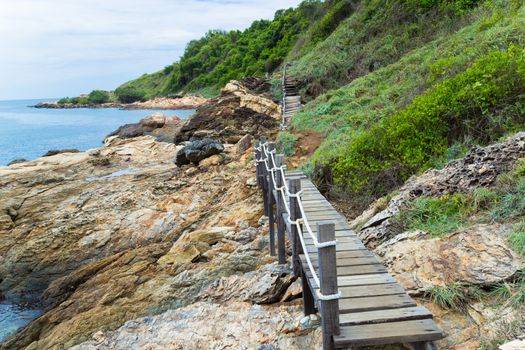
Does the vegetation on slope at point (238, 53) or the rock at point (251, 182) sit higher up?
the vegetation on slope at point (238, 53)

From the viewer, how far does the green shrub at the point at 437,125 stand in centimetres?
816

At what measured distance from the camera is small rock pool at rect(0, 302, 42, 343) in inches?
381

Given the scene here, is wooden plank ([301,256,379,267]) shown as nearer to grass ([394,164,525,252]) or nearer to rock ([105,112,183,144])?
grass ([394,164,525,252])

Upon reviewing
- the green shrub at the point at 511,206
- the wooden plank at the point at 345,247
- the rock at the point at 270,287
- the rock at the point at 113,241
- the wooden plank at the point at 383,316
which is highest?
the green shrub at the point at 511,206

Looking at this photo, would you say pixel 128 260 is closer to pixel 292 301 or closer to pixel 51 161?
pixel 292 301

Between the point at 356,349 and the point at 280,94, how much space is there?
894 inches

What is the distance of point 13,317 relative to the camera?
10289mm

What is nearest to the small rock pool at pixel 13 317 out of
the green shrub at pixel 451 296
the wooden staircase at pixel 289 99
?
the green shrub at pixel 451 296

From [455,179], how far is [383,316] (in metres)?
3.33

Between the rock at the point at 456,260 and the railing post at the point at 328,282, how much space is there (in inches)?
60.0

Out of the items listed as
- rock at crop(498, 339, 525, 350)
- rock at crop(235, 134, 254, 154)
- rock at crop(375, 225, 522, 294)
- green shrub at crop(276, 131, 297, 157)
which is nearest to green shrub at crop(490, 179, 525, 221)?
rock at crop(375, 225, 522, 294)

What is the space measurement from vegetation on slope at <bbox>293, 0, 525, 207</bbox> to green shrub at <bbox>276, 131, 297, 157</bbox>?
2128 mm

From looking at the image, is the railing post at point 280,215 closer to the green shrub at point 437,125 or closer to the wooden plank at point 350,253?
the wooden plank at point 350,253

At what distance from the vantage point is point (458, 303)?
15.0 feet
